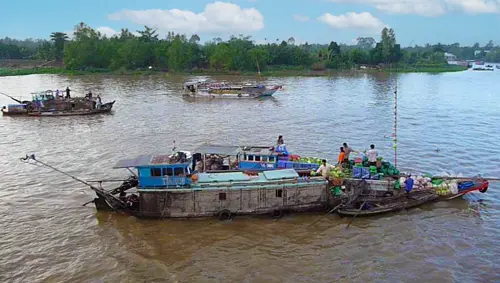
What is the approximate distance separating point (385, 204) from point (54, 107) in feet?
118

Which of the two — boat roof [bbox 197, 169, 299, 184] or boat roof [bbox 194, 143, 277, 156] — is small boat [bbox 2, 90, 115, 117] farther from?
boat roof [bbox 197, 169, 299, 184]

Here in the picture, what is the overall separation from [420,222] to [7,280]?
16.0 m

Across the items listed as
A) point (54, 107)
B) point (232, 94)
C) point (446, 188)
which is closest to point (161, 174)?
point (446, 188)

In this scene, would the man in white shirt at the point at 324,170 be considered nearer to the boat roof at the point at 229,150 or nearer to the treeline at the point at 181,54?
the boat roof at the point at 229,150

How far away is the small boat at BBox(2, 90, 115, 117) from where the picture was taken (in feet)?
138

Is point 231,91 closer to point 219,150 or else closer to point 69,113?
point 69,113

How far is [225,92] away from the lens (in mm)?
58094

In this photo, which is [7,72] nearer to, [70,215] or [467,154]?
[70,215]

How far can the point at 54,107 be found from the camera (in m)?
42.6

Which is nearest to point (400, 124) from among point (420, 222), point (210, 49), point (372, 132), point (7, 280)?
point (372, 132)

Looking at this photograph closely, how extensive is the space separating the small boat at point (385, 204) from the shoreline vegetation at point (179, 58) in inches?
3029

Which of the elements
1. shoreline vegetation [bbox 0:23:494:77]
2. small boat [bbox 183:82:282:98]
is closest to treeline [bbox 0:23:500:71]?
shoreline vegetation [bbox 0:23:494:77]

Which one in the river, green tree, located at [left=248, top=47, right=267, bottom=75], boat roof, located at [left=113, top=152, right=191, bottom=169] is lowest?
the river

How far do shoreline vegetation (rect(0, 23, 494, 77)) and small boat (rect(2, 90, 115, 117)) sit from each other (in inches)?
2069
